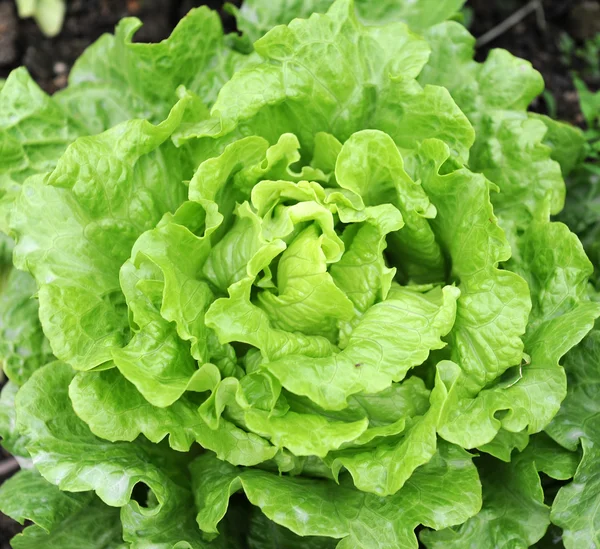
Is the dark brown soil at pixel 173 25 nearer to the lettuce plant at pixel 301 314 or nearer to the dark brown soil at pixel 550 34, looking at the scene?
the dark brown soil at pixel 550 34

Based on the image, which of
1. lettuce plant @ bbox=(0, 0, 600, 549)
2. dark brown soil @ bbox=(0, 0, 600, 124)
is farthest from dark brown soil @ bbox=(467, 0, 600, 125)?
lettuce plant @ bbox=(0, 0, 600, 549)

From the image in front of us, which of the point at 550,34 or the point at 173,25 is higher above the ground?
the point at 173,25

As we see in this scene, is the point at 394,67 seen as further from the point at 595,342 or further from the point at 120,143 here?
the point at 595,342

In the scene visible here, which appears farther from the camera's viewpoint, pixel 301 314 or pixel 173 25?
pixel 173 25

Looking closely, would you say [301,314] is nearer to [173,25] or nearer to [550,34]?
[173,25]

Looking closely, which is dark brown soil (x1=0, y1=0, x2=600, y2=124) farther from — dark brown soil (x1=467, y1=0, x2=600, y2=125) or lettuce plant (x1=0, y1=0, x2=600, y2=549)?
lettuce plant (x1=0, y1=0, x2=600, y2=549)

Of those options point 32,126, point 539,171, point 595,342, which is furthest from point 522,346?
point 32,126

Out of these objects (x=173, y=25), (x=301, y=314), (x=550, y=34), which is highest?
(x=301, y=314)

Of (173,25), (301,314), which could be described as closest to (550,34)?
(173,25)
